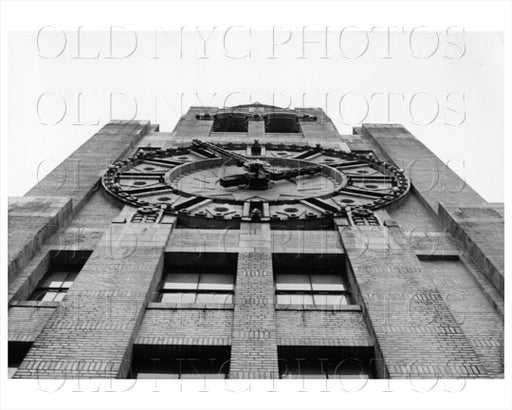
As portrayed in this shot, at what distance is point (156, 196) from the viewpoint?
1891cm

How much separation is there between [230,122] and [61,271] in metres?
19.6

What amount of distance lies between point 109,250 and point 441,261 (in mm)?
7873

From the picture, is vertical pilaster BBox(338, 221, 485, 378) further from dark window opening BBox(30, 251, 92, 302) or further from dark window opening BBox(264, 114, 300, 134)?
dark window opening BBox(264, 114, 300, 134)

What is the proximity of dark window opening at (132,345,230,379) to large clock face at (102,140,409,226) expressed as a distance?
576cm

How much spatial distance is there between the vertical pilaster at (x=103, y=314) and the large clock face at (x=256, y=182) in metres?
2.86

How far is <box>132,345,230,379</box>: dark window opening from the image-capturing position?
35.9ft

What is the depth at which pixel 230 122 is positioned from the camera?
109 feet

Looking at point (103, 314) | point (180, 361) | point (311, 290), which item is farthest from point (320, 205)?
point (103, 314)

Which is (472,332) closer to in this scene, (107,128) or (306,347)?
(306,347)

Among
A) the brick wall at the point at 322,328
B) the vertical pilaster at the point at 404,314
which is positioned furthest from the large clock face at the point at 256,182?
the brick wall at the point at 322,328

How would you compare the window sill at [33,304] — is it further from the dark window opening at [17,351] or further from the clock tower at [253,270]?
the dark window opening at [17,351]

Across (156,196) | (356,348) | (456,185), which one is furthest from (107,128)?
(356,348)
